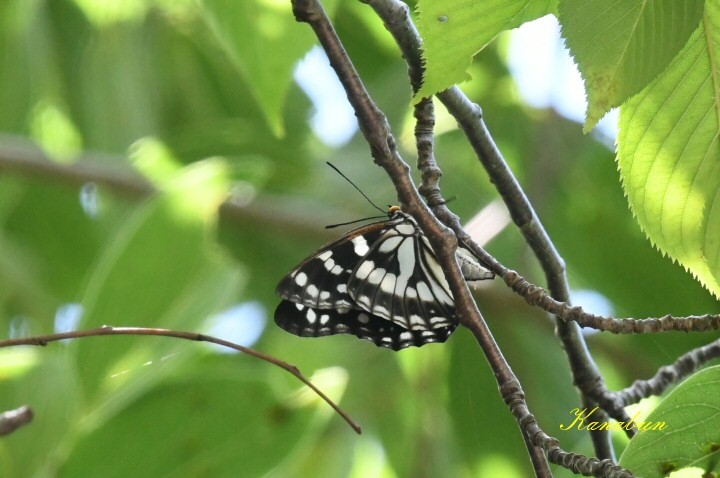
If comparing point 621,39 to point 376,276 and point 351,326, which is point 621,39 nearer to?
point 376,276

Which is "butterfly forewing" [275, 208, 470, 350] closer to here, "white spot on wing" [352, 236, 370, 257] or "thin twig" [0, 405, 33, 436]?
"white spot on wing" [352, 236, 370, 257]

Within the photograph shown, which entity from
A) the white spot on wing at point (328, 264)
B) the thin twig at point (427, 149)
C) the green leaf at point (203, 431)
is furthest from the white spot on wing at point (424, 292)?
the thin twig at point (427, 149)

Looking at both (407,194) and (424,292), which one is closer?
(407,194)

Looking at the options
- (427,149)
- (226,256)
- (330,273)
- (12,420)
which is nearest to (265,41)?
(427,149)

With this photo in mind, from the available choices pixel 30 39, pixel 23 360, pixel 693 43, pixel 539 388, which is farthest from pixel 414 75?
pixel 30 39

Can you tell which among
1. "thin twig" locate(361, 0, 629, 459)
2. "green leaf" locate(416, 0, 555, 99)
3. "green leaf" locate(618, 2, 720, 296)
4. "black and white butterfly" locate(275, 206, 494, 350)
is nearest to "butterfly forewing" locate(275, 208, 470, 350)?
"black and white butterfly" locate(275, 206, 494, 350)
